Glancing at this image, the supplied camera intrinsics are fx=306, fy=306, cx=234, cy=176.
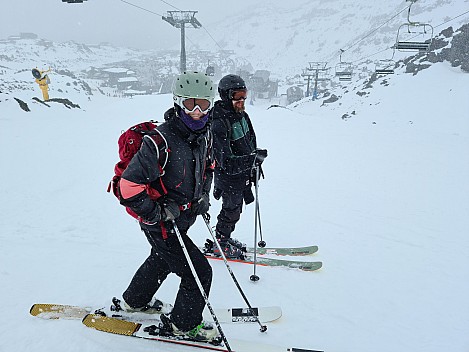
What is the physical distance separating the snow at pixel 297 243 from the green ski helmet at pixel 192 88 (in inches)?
90.3

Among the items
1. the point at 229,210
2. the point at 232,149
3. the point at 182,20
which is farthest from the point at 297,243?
the point at 182,20

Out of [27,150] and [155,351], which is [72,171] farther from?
[155,351]

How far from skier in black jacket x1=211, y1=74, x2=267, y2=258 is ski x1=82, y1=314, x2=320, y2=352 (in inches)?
72.6

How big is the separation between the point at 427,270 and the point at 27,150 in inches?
388

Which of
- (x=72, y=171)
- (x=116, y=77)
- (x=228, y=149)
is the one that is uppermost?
(x=116, y=77)

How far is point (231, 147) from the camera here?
13.3 feet

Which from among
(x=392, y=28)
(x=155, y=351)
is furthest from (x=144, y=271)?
(x=392, y=28)

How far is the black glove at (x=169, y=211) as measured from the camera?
8.23ft

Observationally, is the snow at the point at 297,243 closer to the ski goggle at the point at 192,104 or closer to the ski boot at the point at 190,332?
the ski boot at the point at 190,332

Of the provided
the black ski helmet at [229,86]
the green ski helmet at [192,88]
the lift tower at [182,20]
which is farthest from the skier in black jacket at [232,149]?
the lift tower at [182,20]

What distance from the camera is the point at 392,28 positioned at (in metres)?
186

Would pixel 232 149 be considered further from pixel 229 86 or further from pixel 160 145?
pixel 160 145

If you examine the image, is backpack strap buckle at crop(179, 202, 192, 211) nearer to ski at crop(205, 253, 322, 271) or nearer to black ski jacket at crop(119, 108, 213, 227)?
black ski jacket at crop(119, 108, 213, 227)

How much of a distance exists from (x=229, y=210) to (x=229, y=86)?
1713mm
